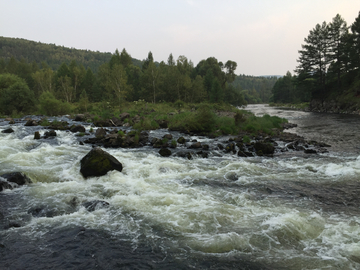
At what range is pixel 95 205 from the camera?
839 cm

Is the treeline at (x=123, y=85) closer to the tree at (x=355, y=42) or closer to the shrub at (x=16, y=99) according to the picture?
the shrub at (x=16, y=99)

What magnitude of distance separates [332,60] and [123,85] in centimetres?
4772

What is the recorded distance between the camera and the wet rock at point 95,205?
825 centimetres

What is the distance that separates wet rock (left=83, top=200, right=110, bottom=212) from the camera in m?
8.25

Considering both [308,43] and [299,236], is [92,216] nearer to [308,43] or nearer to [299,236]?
[299,236]

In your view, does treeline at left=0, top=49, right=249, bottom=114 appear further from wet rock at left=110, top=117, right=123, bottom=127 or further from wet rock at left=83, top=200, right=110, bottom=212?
wet rock at left=83, top=200, right=110, bottom=212

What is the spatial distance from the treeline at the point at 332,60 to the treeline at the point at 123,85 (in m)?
22.7

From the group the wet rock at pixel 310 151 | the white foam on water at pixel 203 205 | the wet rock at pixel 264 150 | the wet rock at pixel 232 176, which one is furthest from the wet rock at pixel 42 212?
the wet rock at pixel 310 151

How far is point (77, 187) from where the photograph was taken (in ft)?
33.1

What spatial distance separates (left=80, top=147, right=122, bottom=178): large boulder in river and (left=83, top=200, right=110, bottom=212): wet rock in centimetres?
311

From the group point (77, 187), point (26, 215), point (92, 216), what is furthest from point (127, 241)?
point (77, 187)

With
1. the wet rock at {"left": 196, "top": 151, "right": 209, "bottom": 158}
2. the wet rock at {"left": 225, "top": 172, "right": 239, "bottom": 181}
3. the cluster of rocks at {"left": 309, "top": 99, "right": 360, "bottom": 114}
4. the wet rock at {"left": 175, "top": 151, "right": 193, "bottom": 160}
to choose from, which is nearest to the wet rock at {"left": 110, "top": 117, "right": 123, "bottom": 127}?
the wet rock at {"left": 175, "top": 151, "right": 193, "bottom": 160}

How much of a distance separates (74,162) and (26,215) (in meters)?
5.89

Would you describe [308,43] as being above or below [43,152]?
above
